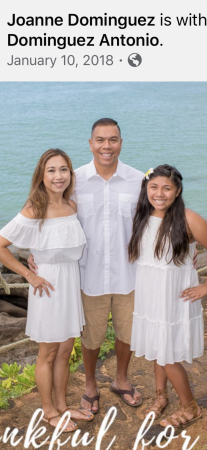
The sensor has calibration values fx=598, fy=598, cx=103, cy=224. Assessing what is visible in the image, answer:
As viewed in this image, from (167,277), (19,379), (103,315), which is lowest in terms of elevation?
(19,379)

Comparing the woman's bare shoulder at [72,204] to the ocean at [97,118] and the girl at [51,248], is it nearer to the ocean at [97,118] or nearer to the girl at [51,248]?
the girl at [51,248]

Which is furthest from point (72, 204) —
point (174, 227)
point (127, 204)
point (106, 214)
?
point (174, 227)

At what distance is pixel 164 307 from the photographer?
2920 mm

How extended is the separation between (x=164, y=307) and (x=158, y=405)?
0.69m

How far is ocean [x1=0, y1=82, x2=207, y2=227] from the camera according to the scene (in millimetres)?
22219

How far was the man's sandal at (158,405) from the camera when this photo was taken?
3.26 m

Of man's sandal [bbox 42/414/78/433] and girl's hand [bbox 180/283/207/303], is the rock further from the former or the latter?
girl's hand [bbox 180/283/207/303]

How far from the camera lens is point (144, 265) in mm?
2979

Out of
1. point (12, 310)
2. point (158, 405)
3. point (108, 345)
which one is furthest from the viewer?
point (12, 310)

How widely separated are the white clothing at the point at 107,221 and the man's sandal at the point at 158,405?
0.62m

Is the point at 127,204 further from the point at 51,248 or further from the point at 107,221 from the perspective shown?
the point at 51,248

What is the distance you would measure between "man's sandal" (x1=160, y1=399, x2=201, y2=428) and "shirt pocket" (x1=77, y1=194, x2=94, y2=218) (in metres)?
1.13
